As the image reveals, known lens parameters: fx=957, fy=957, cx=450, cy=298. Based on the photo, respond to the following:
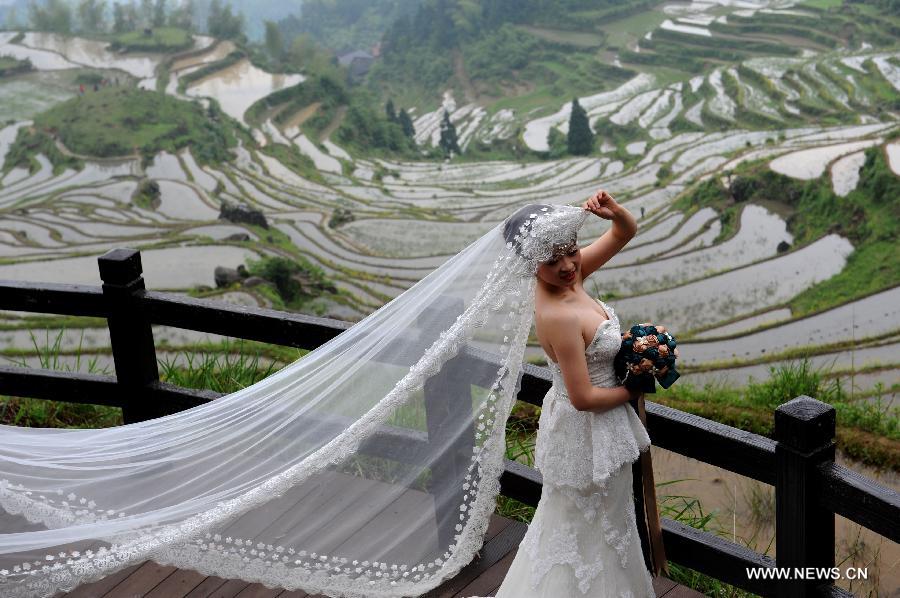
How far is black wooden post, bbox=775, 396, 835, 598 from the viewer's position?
2348 mm

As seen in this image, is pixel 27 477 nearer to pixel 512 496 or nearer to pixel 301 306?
pixel 512 496

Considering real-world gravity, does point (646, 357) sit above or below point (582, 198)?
above

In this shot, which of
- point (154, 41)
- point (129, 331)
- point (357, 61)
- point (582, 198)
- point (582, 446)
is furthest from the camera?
point (357, 61)

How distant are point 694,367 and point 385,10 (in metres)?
9.07

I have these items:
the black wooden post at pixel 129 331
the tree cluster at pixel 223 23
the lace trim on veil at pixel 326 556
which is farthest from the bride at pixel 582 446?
the tree cluster at pixel 223 23

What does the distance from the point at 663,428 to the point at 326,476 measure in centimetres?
101

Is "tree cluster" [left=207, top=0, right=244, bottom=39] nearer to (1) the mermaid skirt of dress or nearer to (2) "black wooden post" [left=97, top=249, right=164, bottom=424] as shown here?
(2) "black wooden post" [left=97, top=249, right=164, bottom=424]

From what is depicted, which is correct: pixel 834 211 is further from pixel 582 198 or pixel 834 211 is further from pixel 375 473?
pixel 375 473

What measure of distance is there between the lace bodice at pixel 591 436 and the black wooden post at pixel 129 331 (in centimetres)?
175

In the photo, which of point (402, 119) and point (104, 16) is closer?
point (402, 119)

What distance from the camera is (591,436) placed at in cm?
267

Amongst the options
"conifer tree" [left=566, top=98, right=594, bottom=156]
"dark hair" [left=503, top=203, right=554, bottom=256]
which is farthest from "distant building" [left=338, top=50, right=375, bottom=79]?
"dark hair" [left=503, top=203, right=554, bottom=256]

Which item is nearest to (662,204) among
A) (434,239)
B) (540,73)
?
(434,239)

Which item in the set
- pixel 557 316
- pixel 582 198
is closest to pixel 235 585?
pixel 557 316
